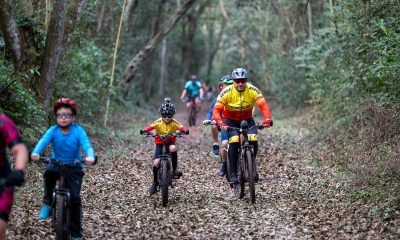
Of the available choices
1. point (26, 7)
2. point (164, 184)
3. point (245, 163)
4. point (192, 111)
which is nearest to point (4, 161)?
point (164, 184)

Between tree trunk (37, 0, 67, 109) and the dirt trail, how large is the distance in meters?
2.06

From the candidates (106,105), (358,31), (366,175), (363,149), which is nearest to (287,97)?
(106,105)

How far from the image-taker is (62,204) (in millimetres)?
7562

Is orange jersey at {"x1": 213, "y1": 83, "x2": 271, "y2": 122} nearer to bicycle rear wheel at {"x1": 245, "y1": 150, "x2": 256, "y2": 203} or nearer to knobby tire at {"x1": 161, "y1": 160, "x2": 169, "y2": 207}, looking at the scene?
bicycle rear wheel at {"x1": 245, "y1": 150, "x2": 256, "y2": 203}

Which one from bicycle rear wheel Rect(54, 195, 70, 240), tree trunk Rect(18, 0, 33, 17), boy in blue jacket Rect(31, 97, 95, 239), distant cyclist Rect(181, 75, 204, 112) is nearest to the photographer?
bicycle rear wheel Rect(54, 195, 70, 240)

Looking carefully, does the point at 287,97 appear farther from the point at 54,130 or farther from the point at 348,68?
the point at 54,130

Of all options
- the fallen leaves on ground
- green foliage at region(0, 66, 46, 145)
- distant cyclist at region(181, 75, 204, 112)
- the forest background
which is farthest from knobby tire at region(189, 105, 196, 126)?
green foliage at region(0, 66, 46, 145)

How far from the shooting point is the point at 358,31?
54.7ft

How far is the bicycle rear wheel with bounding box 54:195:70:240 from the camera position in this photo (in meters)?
7.49

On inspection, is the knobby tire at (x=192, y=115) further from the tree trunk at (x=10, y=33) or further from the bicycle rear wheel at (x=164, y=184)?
the bicycle rear wheel at (x=164, y=184)

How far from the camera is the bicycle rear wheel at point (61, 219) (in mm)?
7488

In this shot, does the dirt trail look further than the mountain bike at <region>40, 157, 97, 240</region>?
Yes

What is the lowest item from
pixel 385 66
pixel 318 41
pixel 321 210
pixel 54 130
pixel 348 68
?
pixel 321 210

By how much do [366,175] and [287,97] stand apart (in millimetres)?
A: 21393
